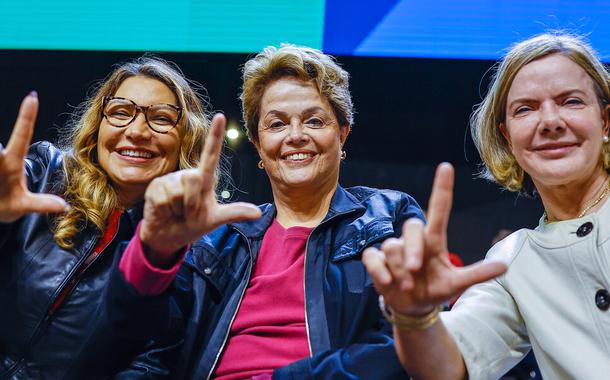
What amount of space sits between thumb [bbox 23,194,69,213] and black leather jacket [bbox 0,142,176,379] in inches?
15.6

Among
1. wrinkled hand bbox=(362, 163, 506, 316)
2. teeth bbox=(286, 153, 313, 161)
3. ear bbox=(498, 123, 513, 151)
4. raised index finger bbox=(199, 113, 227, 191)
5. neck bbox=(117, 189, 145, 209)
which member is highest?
ear bbox=(498, 123, 513, 151)

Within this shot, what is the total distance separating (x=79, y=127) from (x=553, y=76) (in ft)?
4.43

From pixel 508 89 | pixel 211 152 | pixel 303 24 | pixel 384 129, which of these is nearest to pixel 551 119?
pixel 508 89

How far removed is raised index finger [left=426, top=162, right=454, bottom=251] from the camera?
1150 mm

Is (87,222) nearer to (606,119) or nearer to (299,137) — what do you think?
(299,137)

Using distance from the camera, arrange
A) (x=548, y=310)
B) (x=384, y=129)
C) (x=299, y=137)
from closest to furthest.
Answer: (x=548, y=310)
(x=299, y=137)
(x=384, y=129)

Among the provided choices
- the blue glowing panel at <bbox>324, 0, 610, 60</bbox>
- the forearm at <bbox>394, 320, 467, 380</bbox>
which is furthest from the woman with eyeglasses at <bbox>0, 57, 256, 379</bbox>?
the blue glowing panel at <bbox>324, 0, 610, 60</bbox>

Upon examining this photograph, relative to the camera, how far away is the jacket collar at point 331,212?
71.8 inches

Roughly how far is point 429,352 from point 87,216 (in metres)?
0.97

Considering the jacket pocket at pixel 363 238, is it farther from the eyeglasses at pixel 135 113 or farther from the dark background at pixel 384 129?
the dark background at pixel 384 129

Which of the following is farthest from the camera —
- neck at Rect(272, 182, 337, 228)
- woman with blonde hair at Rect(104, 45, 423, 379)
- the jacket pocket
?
neck at Rect(272, 182, 337, 228)

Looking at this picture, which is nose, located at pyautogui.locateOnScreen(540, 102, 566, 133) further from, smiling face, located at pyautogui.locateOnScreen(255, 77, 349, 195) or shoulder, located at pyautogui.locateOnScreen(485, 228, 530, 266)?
smiling face, located at pyautogui.locateOnScreen(255, 77, 349, 195)

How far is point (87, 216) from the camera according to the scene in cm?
179

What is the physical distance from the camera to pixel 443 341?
53.6 inches
